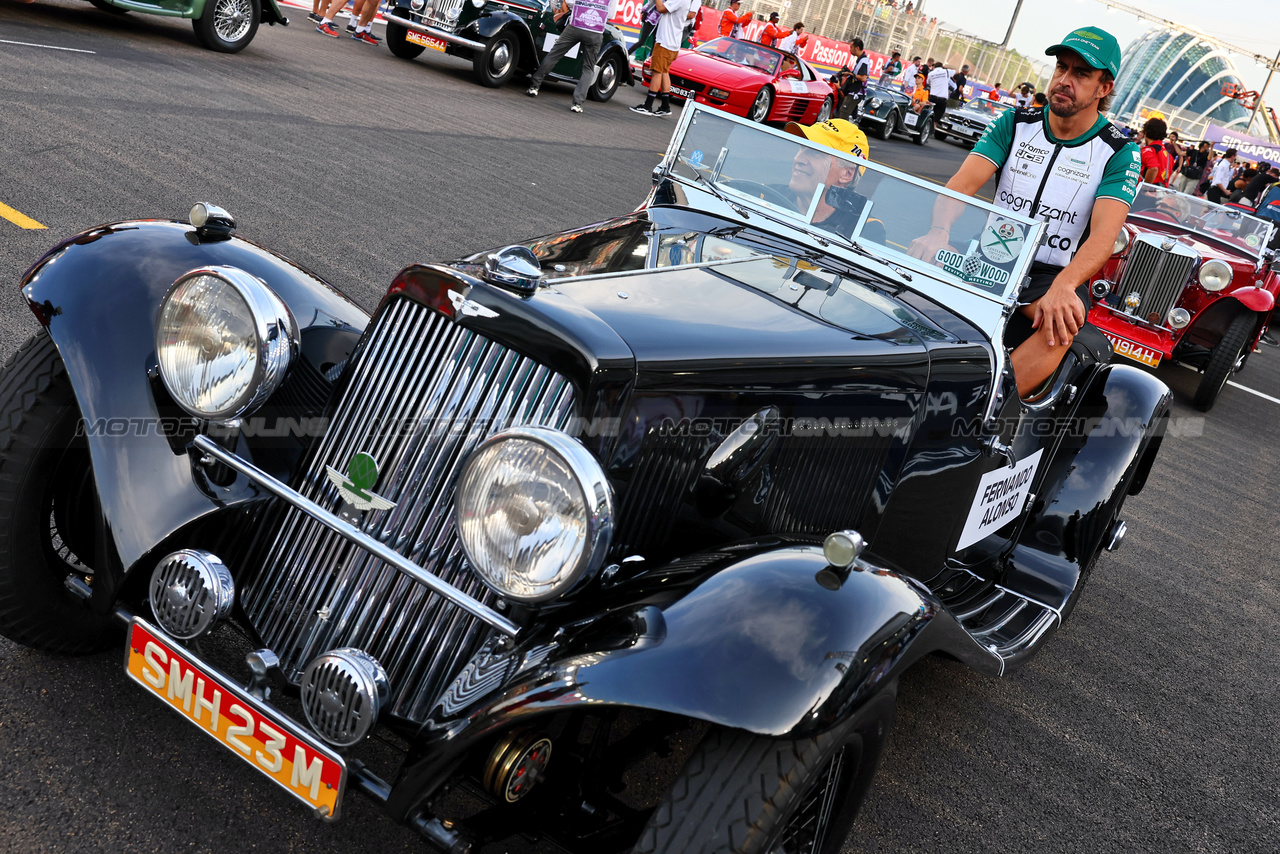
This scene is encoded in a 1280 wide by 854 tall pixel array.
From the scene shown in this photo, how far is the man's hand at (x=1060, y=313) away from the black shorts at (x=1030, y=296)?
419mm

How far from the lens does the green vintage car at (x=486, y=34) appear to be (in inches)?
471

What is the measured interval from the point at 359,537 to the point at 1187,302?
8037mm

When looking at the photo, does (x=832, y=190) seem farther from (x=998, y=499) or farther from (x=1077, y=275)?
(x=998, y=499)

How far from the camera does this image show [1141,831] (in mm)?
2705

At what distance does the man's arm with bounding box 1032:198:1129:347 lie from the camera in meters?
3.33

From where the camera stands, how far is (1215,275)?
317 inches

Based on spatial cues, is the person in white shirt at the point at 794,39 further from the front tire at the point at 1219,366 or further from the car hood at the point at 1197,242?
the front tire at the point at 1219,366

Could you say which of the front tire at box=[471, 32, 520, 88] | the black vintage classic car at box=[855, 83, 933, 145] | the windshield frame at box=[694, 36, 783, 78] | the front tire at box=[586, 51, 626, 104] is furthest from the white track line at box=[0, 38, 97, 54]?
the black vintage classic car at box=[855, 83, 933, 145]

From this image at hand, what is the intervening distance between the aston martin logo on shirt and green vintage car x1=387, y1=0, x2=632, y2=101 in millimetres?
11021

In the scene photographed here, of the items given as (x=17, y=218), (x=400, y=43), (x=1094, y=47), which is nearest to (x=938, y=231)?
(x=1094, y=47)

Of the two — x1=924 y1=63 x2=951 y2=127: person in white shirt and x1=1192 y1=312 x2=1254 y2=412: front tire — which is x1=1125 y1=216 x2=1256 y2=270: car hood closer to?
x1=1192 y1=312 x2=1254 y2=412: front tire

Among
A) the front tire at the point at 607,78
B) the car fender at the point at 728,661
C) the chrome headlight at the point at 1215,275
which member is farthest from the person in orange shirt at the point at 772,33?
the car fender at the point at 728,661

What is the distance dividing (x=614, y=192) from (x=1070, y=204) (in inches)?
219

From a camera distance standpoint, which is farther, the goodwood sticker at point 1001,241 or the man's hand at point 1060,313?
the man's hand at point 1060,313
